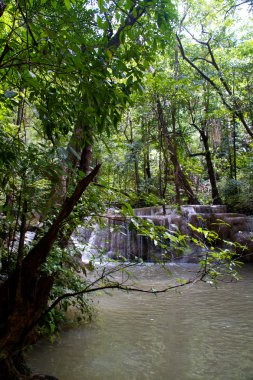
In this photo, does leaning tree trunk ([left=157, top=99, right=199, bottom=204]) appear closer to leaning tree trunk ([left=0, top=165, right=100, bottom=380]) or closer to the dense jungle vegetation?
the dense jungle vegetation

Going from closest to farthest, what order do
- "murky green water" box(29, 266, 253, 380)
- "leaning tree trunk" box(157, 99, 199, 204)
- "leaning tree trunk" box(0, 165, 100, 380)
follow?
"leaning tree trunk" box(0, 165, 100, 380)
"murky green water" box(29, 266, 253, 380)
"leaning tree trunk" box(157, 99, 199, 204)

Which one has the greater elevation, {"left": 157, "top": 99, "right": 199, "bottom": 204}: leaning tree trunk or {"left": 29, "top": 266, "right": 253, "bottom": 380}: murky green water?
{"left": 157, "top": 99, "right": 199, "bottom": 204}: leaning tree trunk

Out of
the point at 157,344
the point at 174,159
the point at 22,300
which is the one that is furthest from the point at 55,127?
the point at 174,159

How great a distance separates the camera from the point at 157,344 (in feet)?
11.0

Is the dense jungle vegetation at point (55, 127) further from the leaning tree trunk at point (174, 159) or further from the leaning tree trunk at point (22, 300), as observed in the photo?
the leaning tree trunk at point (174, 159)

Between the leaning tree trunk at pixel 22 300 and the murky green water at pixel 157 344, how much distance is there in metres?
1.09

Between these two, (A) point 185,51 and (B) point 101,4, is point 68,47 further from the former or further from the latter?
(A) point 185,51

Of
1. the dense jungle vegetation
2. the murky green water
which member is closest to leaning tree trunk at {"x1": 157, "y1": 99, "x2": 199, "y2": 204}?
the dense jungle vegetation

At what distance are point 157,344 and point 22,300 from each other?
2.14 metres

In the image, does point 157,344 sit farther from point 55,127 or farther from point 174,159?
point 174,159

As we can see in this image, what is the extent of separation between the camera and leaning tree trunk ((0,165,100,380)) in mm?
1659

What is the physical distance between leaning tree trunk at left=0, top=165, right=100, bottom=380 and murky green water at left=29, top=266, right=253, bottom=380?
1.09 meters

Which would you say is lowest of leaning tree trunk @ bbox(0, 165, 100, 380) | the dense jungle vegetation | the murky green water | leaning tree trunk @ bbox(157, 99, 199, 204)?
the murky green water

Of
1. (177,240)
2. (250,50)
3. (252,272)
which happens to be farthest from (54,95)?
(250,50)
